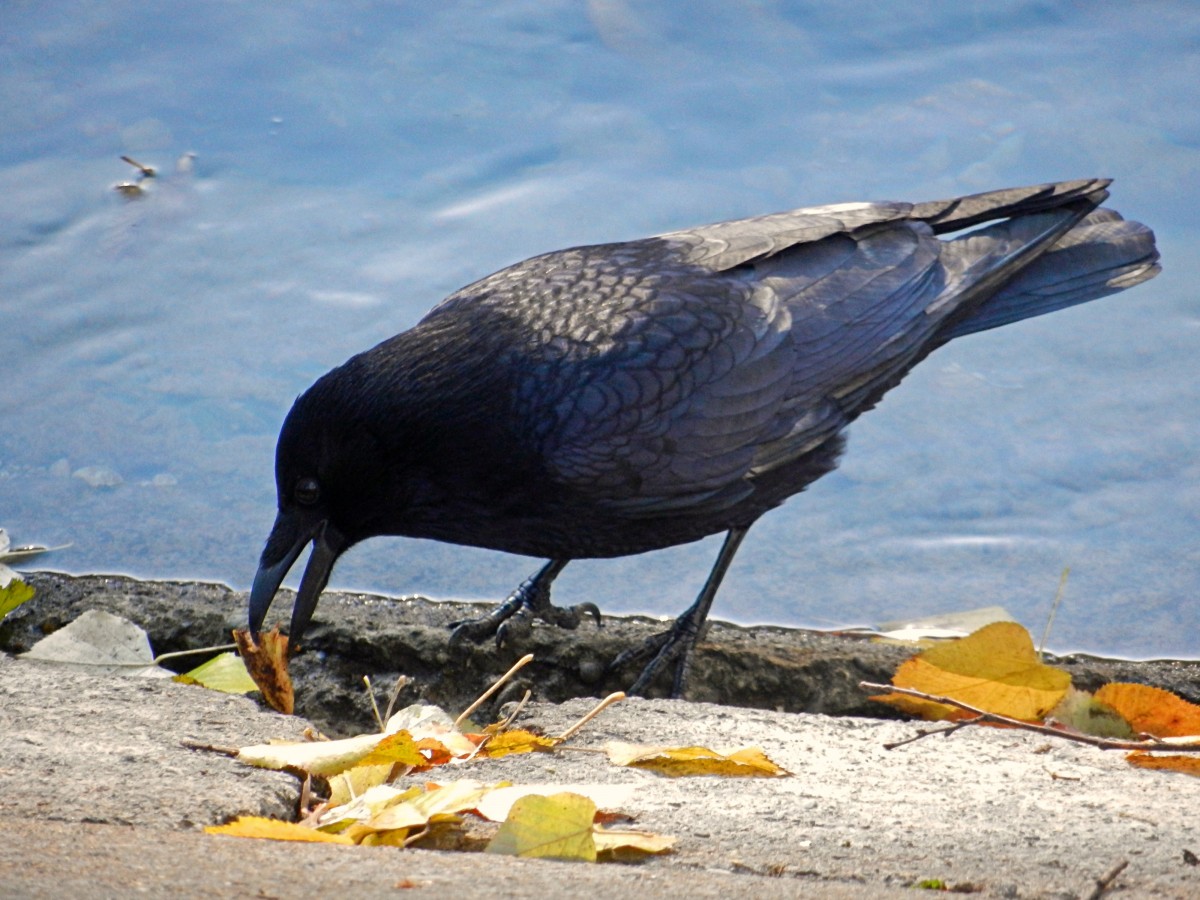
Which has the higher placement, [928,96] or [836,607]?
[928,96]

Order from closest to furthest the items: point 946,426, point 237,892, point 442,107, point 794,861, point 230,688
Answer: point 237,892 < point 794,861 < point 230,688 < point 946,426 < point 442,107

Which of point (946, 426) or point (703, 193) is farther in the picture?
point (703, 193)

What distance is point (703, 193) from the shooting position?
20.0ft

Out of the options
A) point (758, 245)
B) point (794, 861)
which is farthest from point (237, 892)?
point (758, 245)

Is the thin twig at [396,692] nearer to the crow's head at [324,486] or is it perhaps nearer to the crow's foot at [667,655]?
the crow's head at [324,486]

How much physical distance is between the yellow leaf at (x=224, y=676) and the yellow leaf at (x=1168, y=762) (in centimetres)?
169

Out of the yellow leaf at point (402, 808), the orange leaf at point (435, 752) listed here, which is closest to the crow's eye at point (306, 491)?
the orange leaf at point (435, 752)

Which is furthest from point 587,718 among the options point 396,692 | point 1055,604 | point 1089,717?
point 1055,604

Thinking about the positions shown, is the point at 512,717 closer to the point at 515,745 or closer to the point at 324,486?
the point at 515,745

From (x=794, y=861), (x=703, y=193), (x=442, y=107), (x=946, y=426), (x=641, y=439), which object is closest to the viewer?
(x=794, y=861)

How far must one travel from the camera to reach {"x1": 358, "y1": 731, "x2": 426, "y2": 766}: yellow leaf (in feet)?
7.55

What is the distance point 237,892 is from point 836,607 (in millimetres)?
2628

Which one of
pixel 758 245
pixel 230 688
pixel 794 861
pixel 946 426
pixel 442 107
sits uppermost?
pixel 442 107

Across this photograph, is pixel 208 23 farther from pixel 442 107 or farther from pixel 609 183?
pixel 609 183
